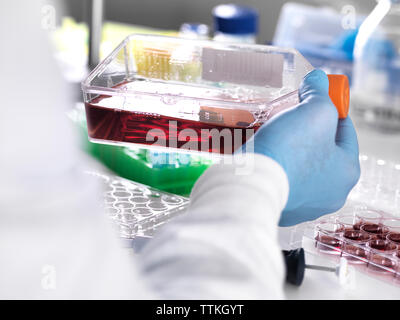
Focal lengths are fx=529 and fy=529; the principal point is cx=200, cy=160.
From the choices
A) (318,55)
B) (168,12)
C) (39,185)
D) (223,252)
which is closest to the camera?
(39,185)

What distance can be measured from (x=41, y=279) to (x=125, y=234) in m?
0.40

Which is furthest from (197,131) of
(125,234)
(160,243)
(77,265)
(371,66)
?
(371,66)

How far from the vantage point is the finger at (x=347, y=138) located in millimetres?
730

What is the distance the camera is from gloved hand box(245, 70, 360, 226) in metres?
0.63

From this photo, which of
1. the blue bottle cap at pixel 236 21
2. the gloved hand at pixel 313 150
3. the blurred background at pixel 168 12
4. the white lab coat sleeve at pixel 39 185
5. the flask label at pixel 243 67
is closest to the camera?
the white lab coat sleeve at pixel 39 185

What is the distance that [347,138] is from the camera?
28.9 inches

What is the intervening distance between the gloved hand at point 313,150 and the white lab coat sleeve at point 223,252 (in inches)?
4.6

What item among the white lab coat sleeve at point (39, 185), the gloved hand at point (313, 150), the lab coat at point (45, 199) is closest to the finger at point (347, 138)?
the gloved hand at point (313, 150)

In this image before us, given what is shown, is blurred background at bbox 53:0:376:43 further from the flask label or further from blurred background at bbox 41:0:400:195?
the flask label

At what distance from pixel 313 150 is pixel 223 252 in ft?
0.89

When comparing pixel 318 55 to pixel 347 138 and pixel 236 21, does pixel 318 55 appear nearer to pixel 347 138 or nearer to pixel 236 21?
pixel 236 21

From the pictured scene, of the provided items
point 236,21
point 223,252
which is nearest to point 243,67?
point 223,252

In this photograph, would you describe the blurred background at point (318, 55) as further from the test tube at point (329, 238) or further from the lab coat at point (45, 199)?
the lab coat at point (45, 199)

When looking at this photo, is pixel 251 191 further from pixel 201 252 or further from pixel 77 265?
pixel 77 265
